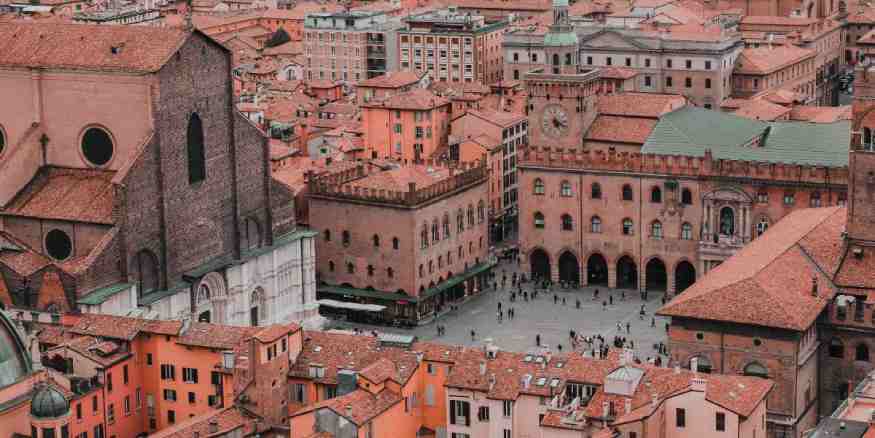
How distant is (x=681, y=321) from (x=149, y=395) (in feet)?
85.2

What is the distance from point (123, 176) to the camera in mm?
105375

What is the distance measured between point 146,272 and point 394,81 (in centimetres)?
5689

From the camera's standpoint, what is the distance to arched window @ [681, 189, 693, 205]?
128m

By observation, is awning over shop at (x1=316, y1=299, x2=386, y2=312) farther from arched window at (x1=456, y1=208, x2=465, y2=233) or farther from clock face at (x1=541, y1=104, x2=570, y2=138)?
clock face at (x1=541, y1=104, x2=570, y2=138)

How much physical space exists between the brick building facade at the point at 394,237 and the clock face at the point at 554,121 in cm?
903

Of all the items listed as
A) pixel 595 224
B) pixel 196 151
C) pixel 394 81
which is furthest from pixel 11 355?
pixel 394 81

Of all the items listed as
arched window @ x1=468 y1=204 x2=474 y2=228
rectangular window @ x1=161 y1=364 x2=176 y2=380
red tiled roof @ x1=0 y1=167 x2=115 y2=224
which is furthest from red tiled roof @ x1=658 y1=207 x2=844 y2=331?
red tiled roof @ x1=0 y1=167 x2=115 y2=224

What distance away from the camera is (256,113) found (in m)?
153

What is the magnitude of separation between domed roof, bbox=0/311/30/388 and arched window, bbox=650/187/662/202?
53536mm

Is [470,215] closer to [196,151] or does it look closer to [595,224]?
[595,224]

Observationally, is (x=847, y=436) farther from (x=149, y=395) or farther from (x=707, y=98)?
(x=707, y=98)

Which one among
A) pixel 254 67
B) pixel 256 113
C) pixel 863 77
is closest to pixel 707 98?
pixel 256 113

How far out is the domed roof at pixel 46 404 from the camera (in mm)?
83312

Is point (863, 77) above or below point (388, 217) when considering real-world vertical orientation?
above
